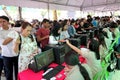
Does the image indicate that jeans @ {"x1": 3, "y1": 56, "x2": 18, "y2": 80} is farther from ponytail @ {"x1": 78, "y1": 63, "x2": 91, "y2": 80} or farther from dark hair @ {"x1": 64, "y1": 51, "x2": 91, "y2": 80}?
ponytail @ {"x1": 78, "y1": 63, "x2": 91, "y2": 80}

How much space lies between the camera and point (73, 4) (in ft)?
44.8

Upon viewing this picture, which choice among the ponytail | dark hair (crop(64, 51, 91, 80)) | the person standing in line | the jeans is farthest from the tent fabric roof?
the ponytail

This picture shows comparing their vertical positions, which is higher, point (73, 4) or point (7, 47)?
point (73, 4)

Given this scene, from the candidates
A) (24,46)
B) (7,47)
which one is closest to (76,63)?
(24,46)

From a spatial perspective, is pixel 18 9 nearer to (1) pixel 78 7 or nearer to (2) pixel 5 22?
(2) pixel 5 22

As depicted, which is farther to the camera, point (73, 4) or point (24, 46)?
point (73, 4)

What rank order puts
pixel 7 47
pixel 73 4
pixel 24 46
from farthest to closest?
pixel 73 4, pixel 7 47, pixel 24 46

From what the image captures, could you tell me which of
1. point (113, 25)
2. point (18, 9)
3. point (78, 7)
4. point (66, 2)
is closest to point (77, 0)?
point (78, 7)

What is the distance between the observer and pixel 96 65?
2258mm

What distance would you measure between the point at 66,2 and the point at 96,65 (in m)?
10.5

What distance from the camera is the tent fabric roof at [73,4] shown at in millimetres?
8156

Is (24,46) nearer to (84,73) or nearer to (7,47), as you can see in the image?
(7,47)

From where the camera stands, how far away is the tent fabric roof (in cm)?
816

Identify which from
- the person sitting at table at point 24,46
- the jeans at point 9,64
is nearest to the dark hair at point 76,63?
the person sitting at table at point 24,46
